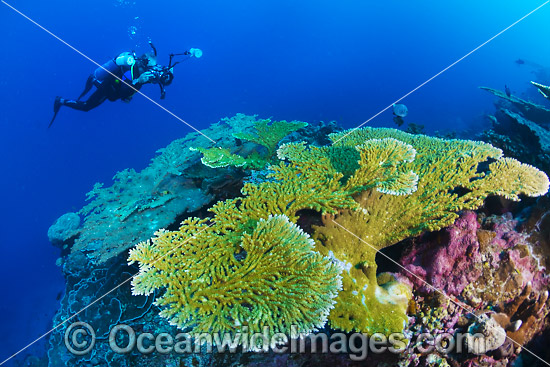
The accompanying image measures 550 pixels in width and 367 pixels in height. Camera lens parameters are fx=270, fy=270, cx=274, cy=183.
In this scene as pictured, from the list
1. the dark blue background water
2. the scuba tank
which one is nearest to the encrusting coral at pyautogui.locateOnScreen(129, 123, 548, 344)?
the scuba tank

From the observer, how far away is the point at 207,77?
72625mm

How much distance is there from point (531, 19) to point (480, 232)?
401 ft

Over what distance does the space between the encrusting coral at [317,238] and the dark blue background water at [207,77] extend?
67.0 ft

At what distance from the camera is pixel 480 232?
274 cm

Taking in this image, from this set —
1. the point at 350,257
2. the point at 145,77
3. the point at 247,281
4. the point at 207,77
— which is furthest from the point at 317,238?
the point at 207,77

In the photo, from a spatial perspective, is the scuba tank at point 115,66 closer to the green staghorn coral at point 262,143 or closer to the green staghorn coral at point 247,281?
the green staghorn coral at point 262,143

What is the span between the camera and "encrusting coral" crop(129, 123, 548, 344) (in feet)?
6.60

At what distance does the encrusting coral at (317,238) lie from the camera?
6.60 feet

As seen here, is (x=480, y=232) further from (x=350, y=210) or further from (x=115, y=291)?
(x=115, y=291)

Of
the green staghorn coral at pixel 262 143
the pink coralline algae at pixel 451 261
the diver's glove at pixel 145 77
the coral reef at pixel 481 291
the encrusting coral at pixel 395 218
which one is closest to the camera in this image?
the encrusting coral at pixel 395 218

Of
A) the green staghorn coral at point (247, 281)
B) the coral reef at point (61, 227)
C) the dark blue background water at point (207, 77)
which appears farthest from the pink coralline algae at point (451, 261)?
the dark blue background water at point (207, 77)

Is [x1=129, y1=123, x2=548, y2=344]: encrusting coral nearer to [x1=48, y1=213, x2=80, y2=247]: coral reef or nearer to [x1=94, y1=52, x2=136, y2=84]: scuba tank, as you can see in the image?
[x1=94, y1=52, x2=136, y2=84]: scuba tank

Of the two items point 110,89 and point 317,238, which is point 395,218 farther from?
point 110,89

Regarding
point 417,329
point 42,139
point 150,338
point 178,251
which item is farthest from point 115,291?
point 42,139
